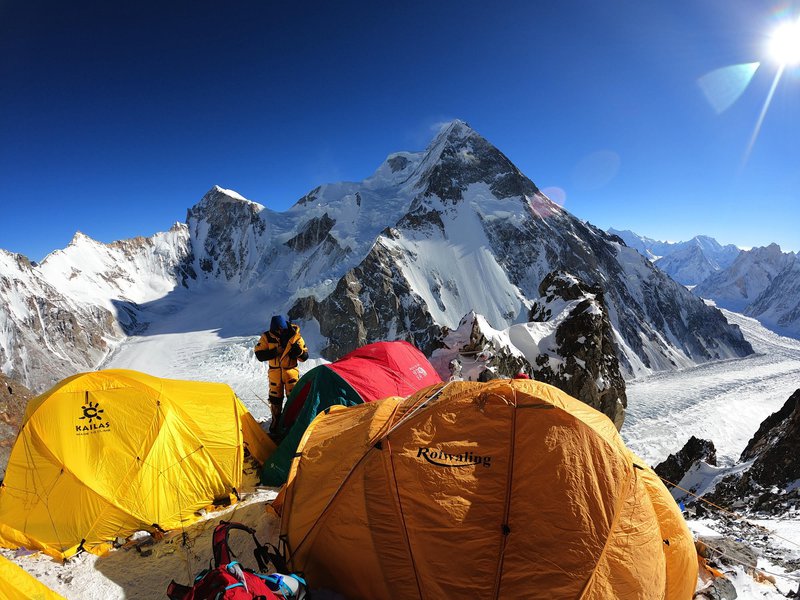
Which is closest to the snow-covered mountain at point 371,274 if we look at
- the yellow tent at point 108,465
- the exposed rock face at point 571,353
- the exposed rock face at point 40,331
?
the exposed rock face at point 40,331

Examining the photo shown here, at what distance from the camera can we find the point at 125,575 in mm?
5207

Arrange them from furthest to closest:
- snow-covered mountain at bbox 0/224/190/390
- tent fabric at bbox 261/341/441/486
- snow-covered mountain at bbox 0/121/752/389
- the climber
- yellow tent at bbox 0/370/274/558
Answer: snow-covered mountain at bbox 0/121/752/389 → snow-covered mountain at bbox 0/224/190/390 → the climber → tent fabric at bbox 261/341/441/486 → yellow tent at bbox 0/370/274/558

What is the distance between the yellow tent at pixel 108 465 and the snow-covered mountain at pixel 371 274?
41179 mm

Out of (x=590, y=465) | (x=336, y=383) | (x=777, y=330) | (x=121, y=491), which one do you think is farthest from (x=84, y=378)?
(x=777, y=330)

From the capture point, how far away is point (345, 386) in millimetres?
8594

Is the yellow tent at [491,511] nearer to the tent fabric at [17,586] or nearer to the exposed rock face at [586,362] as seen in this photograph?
the tent fabric at [17,586]

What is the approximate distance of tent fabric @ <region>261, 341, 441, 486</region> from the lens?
7727mm

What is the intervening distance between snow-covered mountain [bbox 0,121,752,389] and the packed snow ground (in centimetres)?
517

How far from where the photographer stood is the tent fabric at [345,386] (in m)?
7.73

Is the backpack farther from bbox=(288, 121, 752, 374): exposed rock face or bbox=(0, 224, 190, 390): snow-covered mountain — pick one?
bbox=(0, 224, 190, 390): snow-covered mountain

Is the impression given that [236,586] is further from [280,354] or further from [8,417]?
[8,417]

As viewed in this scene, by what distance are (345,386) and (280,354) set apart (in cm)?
251

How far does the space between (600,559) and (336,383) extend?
6028mm

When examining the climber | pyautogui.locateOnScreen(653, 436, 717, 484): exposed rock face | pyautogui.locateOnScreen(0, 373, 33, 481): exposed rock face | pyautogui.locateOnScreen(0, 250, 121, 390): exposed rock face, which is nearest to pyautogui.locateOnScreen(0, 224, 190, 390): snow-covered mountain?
pyautogui.locateOnScreen(0, 250, 121, 390): exposed rock face
